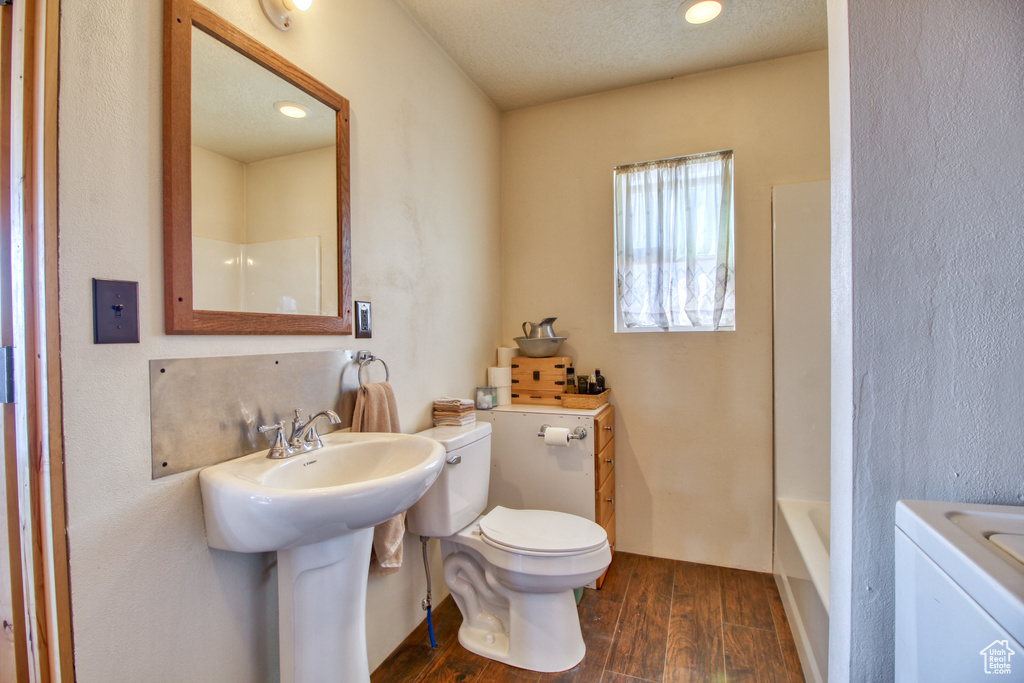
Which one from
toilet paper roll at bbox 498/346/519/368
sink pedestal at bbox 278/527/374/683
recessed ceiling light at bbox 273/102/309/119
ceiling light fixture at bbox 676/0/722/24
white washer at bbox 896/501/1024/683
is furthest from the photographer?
toilet paper roll at bbox 498/346/519/368

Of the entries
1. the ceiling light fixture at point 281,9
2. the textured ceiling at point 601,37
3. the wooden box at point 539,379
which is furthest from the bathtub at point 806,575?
the ceiling light fixture at point 281,9

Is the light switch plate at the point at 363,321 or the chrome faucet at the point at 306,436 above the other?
the light switch plate at the point at 363,321

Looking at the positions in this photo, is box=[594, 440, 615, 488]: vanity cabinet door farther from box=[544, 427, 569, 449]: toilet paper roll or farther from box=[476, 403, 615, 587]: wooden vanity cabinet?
box=[544, 427, 569, 449]: toilet paper roll

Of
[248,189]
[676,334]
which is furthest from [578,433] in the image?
[248,189]

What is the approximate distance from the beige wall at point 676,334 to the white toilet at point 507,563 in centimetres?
84

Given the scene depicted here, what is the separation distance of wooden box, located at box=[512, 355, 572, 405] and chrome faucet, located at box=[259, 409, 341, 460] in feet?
4.26

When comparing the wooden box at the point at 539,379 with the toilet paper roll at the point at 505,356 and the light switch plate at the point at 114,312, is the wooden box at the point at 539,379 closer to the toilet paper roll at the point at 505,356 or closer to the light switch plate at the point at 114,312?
the toilet paper roll at the point at 505,356

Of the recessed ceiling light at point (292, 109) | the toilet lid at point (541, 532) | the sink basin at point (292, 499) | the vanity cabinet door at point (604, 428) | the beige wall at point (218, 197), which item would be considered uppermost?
the recessed ceiling light at point (292, 109)

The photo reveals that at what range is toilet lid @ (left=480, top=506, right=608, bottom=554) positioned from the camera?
1583mm

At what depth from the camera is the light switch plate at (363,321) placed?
154 cm

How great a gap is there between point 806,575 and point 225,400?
1.93 metres

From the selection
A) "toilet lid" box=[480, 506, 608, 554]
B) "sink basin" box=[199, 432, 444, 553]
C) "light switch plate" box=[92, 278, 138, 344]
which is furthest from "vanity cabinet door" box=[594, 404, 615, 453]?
"light switch plate" box=[92, 278, 138, 344]

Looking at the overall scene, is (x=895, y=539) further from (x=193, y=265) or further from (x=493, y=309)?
(x=493, y=309)

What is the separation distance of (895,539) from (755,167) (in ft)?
6.45
